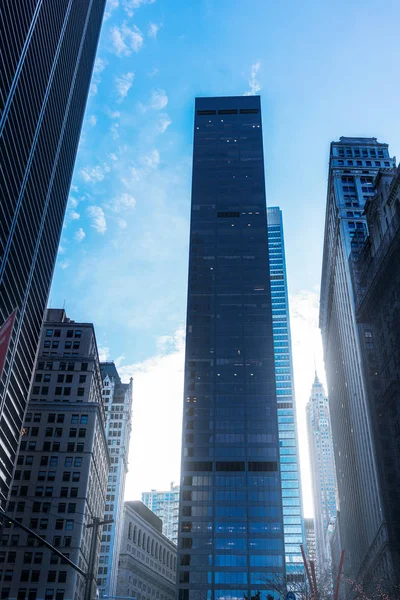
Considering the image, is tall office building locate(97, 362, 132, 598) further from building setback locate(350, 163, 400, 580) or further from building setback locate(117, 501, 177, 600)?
building setback locate(350, 163, 400, 580)

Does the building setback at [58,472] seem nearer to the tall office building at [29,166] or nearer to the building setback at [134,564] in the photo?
the tall office building at [29,166]

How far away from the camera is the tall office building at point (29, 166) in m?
78.2

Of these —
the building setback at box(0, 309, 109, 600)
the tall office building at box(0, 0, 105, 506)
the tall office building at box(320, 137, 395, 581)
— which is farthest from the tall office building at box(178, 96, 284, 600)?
the tall office building at box(0, 0, 105, 506)

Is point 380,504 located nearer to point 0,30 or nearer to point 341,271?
point 341,271

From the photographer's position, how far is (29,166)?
294 ft

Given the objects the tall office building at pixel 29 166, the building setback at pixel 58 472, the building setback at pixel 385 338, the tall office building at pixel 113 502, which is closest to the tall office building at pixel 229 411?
the building setback at pixel 58 472

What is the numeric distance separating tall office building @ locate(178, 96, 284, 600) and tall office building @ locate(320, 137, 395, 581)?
19.7m

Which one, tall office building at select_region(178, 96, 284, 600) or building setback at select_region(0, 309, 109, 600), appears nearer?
building setback at select_region(0, 309, 109, 600)

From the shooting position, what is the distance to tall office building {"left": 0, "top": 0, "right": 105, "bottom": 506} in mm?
78250

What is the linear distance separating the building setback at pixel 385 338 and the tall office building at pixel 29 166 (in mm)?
60091

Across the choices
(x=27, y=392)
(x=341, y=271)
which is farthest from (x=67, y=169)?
(x=341, y=271)

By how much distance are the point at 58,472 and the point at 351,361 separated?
70.0 m

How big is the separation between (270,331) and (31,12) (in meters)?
109

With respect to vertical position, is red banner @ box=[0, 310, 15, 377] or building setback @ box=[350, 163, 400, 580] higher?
building setback @ box=[350, 163, 400, 580]
